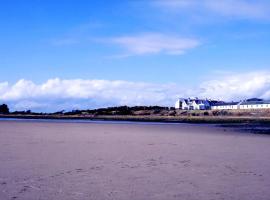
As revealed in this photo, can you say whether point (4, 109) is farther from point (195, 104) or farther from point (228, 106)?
point (228, 106)

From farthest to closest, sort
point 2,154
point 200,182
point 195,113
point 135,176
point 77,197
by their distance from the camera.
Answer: point 195,113 → point 2,154 → point 135,176 → point 200,182 → point 77,197

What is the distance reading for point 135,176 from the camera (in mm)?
10016

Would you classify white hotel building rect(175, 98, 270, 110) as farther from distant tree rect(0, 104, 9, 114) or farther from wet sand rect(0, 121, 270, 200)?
wet sand rect(0, 121, 270, 200)

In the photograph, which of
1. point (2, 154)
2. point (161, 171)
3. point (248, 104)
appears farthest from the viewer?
point (248, 104)

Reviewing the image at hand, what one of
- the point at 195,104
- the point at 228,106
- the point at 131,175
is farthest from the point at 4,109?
the point at 131,175

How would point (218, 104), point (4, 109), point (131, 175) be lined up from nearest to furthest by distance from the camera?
point (131, 175)
point (218, 104)
point (4, 109)

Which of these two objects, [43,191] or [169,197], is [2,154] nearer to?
[43,191]

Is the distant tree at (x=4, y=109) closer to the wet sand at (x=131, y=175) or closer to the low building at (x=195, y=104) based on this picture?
the low building at (x=195, y=104)

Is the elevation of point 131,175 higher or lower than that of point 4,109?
lower

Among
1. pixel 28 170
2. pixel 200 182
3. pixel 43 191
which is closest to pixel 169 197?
pixel 200 182

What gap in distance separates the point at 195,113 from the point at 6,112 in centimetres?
6124

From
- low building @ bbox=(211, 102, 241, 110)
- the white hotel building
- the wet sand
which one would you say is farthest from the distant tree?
the wet sand

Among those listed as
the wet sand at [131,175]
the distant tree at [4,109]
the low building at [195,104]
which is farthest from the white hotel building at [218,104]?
the wet sand at [131,175]

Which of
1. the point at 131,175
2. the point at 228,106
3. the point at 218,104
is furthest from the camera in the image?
the point at 218,104
